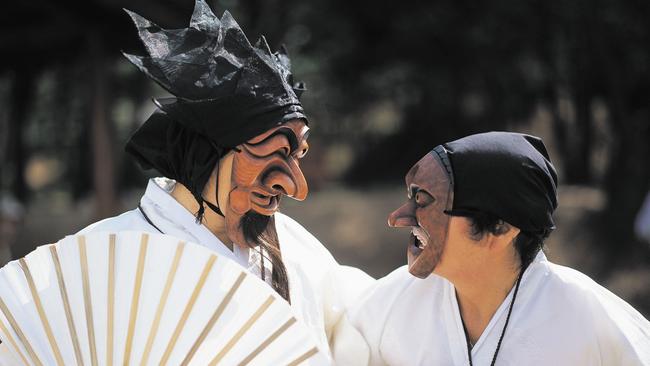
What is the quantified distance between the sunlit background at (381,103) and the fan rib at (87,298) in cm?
443

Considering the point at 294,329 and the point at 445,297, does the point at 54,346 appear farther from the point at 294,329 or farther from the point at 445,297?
the point at 445,297

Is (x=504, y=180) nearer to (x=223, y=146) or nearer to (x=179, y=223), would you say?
(x=223, y=146)

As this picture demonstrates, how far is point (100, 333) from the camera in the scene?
2.30 meters

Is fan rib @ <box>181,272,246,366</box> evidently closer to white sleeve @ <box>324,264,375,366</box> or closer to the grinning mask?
the grinning mask

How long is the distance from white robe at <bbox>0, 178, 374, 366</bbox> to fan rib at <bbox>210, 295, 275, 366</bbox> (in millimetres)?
381

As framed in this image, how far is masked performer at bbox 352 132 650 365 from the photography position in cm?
259

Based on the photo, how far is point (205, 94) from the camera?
2.65 metres

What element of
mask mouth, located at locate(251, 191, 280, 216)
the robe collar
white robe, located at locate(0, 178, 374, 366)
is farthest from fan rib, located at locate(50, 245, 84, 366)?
mask mouth, located at locate(251, 191, 280, 216)

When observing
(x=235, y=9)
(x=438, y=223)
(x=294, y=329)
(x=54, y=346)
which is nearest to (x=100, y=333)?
(x=54, y=346)

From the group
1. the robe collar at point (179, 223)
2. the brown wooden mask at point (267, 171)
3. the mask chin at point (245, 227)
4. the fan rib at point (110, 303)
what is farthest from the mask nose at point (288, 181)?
the fan rib at point (110, 303)

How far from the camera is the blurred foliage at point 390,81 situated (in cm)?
991

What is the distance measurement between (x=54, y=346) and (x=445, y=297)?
43.9 inches

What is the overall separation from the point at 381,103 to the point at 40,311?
1501cm

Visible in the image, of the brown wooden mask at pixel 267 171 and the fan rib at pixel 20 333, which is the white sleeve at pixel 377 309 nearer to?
the brown wooden mask at pixel 267 171
